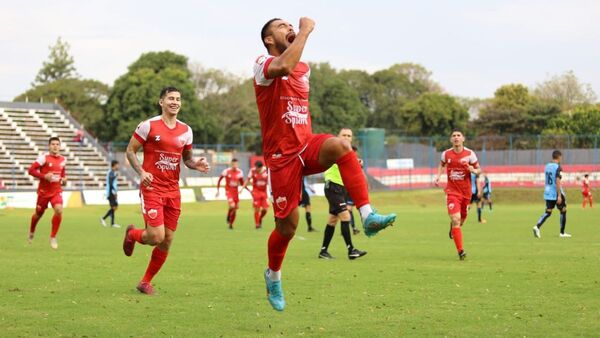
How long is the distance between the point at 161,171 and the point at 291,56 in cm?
451

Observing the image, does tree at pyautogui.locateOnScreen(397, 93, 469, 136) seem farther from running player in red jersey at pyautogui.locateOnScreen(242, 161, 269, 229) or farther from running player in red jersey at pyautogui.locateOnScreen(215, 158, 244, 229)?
running player in red jersey at pyautogui.locateOnScreen(242, 161, 269, 229)

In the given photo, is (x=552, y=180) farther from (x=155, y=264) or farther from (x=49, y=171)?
(x=155, y=264)

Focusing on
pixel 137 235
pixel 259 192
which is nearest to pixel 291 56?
pixel 137 235

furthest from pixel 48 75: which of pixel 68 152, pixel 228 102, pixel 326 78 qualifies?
pixel 68 152

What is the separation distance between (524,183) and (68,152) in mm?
32621

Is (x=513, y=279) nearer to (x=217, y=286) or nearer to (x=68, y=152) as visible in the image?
(x=217, y=286)

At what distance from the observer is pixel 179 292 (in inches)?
440

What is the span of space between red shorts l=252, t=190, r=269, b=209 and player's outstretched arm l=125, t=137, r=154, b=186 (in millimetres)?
17997

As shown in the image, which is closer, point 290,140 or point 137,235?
point 290,140

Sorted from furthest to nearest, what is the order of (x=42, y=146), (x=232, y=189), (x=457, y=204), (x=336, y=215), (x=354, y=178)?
(x=42, y=146) < (x=232, y=189) < (x=336, y=215) < (x=457, y=204) < (x=354, y=178)

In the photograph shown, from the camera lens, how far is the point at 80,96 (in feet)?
292

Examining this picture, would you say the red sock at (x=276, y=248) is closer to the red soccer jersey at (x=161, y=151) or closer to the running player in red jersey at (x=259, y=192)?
the red soccer jersey at (x=161, y=151)

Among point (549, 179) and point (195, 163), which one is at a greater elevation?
point (195, 163)

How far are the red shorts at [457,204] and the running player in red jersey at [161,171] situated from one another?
674 cm
